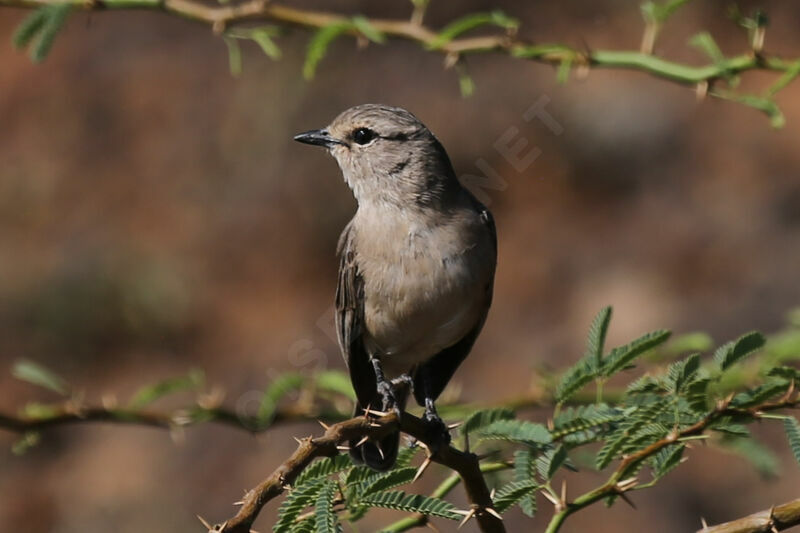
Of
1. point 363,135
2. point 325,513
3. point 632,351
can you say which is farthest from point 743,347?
point 363,135

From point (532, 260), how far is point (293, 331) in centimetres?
258

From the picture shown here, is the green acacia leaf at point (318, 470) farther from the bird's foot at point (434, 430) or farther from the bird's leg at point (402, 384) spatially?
the bird's leg at point (402, 384)

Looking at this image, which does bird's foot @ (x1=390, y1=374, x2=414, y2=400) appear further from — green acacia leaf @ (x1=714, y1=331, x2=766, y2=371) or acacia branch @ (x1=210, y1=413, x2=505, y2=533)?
green acacia leaf @ (x1=714, y1=331, x2=766, y2=371)

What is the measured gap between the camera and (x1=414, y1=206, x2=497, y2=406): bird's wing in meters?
5.49

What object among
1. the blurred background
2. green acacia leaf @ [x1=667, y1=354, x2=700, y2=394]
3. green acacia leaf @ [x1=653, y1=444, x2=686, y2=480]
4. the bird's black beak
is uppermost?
the bird's black beak

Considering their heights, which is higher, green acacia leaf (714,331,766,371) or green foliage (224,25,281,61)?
green foliage (224,25,281,61)

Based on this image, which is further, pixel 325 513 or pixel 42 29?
pixel 42 29

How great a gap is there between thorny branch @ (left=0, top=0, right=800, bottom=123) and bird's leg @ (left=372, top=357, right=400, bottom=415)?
1.54 metres

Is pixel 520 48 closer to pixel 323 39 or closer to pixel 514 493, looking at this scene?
pixel 323 39

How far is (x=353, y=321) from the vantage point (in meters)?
5.38

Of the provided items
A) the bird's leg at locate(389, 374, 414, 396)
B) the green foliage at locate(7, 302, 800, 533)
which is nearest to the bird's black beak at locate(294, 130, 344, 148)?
the bird's leg at locate(389, 374, 414, 396)

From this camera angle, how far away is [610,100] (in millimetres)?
11922

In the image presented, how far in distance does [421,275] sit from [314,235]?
22.7ft

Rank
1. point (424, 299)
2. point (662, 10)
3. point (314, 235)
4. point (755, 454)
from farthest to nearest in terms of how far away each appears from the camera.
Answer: point (314, 235), point (424, 299), point (755, 454), point (662, 10)
